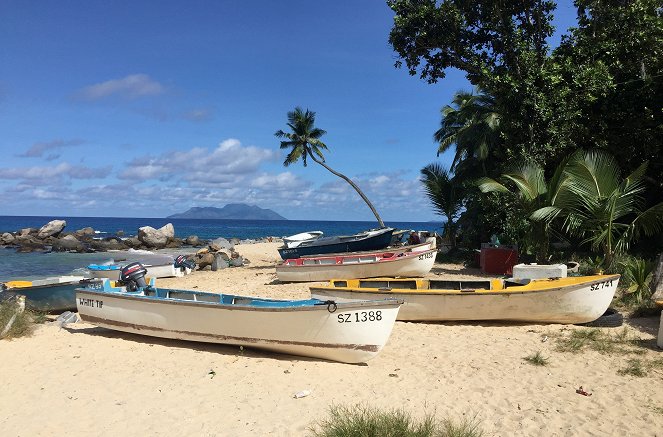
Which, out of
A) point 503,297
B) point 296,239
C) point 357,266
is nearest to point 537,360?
point 503,297

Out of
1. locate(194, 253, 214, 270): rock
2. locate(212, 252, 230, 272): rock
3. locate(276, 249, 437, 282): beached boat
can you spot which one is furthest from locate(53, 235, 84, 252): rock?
locate(276, 249, 437, 282): beached boat

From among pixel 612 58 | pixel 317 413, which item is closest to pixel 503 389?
pixel 317 413

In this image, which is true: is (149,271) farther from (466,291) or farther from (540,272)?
(540,272)

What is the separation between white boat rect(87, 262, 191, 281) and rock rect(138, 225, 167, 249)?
25430mm

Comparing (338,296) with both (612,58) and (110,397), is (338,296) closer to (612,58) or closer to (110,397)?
(110,397)

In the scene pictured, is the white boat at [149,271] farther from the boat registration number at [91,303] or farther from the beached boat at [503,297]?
the beached boat at [503,297]

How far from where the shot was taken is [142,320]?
9.22 metres

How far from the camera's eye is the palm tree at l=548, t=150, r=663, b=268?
11688 mm

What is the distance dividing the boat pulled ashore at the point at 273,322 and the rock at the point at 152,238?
125 ft

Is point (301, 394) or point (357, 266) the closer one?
point (301, 394)

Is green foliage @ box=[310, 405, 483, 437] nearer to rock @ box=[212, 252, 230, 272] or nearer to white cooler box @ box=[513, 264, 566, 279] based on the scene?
white cooler box @ box=[513, 264, 566, 279]

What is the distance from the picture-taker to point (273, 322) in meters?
7.69

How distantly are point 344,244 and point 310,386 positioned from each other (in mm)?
13418

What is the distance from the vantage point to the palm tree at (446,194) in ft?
78.1
